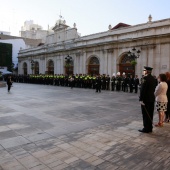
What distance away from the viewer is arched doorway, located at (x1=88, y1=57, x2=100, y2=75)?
29062 millimetres

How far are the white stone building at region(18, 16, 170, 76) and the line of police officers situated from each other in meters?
3.43

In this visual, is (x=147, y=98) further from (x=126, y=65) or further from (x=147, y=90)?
(x=126, y=65)

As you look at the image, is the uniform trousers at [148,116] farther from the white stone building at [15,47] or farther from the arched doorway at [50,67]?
the white stone building at [15,47]

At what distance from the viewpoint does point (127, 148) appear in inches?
183

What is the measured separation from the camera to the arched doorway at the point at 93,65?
95.3 feet

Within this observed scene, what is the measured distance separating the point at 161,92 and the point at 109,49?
809 inches

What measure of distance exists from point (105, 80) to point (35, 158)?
17.3 meters

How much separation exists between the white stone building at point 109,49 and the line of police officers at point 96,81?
Result: 3434mm

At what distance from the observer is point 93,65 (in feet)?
97.4

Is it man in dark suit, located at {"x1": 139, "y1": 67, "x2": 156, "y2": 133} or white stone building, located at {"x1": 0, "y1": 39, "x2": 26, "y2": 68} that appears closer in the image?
man in dark suit, located at {"x1": 139, "y1": 67, "x2": 156, "y2": 133}

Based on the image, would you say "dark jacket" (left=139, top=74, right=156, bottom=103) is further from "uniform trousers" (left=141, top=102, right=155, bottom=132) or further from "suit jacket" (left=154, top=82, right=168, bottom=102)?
"suit jacket" (left=154, top=82, right=168, bottom=102)

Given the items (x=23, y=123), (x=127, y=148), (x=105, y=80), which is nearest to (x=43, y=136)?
(x=23, y=123)

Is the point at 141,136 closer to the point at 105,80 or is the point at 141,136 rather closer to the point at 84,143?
the point at 84,143

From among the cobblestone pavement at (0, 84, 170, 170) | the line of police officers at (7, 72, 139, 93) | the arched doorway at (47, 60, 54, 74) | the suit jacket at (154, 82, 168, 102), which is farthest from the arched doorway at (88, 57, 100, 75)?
the suit jacket at (154, 82, 168, 102)
